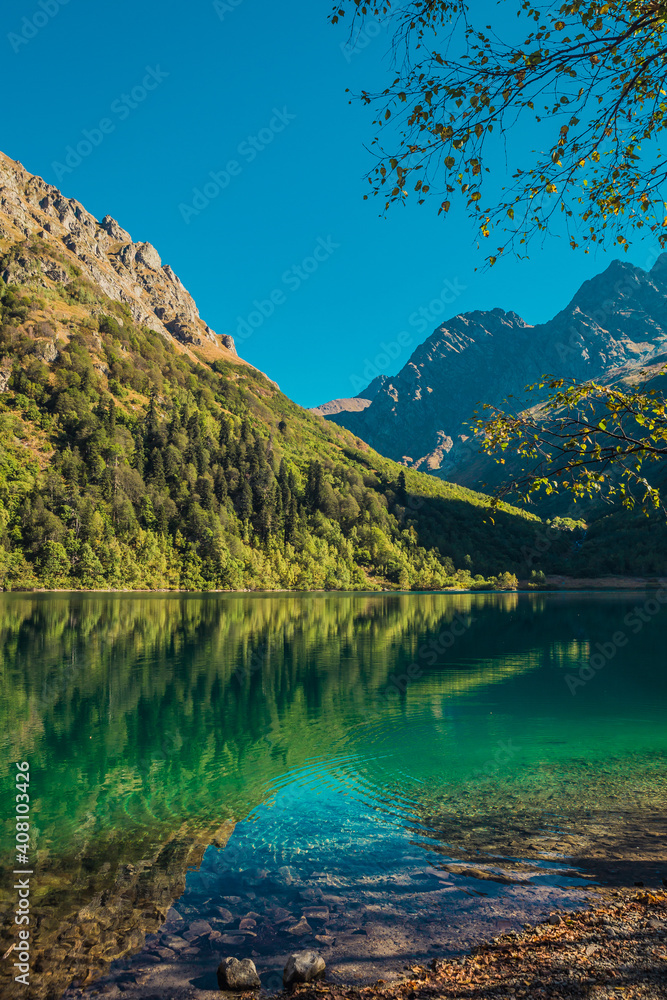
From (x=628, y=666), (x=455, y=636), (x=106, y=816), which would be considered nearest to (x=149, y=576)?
(x=455, y=636)

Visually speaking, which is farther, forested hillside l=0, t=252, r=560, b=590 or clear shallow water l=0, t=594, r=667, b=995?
forested hillside l=0, t=252, r=560, b=590

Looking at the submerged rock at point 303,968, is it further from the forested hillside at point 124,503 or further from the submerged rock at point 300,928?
the forested hillside at point 124,503

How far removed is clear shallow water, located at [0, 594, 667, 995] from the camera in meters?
9.85

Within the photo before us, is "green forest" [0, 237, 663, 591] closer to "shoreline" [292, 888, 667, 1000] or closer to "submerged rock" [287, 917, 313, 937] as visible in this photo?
"submerged rock" [287, 917, 313, 937]

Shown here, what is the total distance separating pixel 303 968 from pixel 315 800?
918 centimetres

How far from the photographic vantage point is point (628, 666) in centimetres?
4638

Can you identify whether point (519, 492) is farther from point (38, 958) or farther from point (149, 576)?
point (149, 576)

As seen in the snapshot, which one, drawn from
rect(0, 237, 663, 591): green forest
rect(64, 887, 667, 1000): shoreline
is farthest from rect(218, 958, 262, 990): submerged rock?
rect(0, 237, 663, 591): green forest

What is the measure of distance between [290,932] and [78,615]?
7306 centimetres

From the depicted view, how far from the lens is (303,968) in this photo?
8.08 m

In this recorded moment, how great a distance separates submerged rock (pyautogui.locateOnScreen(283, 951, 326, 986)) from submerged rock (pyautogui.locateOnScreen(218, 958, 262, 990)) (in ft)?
1.48

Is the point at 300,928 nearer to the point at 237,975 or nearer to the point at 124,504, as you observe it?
the point at 237,975

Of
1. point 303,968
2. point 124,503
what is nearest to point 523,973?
point 303,968

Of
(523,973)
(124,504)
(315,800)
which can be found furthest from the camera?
(124,504)
